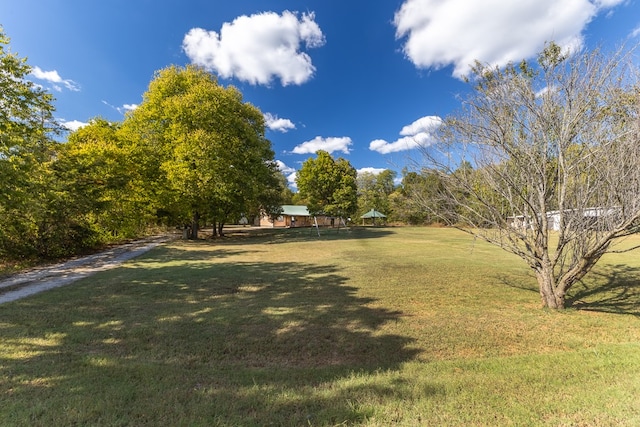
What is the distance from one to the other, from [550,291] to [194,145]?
702 inches

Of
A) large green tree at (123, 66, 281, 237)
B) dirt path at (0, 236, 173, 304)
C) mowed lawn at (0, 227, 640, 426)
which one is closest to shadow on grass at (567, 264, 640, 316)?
mowed lawn at (0, 227, 640, 426)

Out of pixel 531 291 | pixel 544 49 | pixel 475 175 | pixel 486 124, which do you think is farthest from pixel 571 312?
pixel 544 49

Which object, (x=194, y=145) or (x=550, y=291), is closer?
(x=550, y=291)

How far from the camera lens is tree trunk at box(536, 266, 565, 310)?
20.3 ft

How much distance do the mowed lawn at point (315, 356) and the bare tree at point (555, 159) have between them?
149cm

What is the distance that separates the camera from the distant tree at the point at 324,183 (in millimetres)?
35469

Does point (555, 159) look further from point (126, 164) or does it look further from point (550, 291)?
point (126, 164)

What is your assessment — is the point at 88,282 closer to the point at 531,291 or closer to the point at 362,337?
the point at 362,337

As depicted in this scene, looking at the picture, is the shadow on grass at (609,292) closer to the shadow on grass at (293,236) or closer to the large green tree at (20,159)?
the large green tree at (20,159)

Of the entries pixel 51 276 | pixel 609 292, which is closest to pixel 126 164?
pixel 51 276

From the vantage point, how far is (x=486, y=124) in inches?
238

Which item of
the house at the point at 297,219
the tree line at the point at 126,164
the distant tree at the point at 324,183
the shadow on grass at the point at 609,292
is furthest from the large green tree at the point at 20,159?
the house at the point at 297,219

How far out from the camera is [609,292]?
7.84 meters

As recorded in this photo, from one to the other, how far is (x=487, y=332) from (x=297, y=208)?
5055cm
